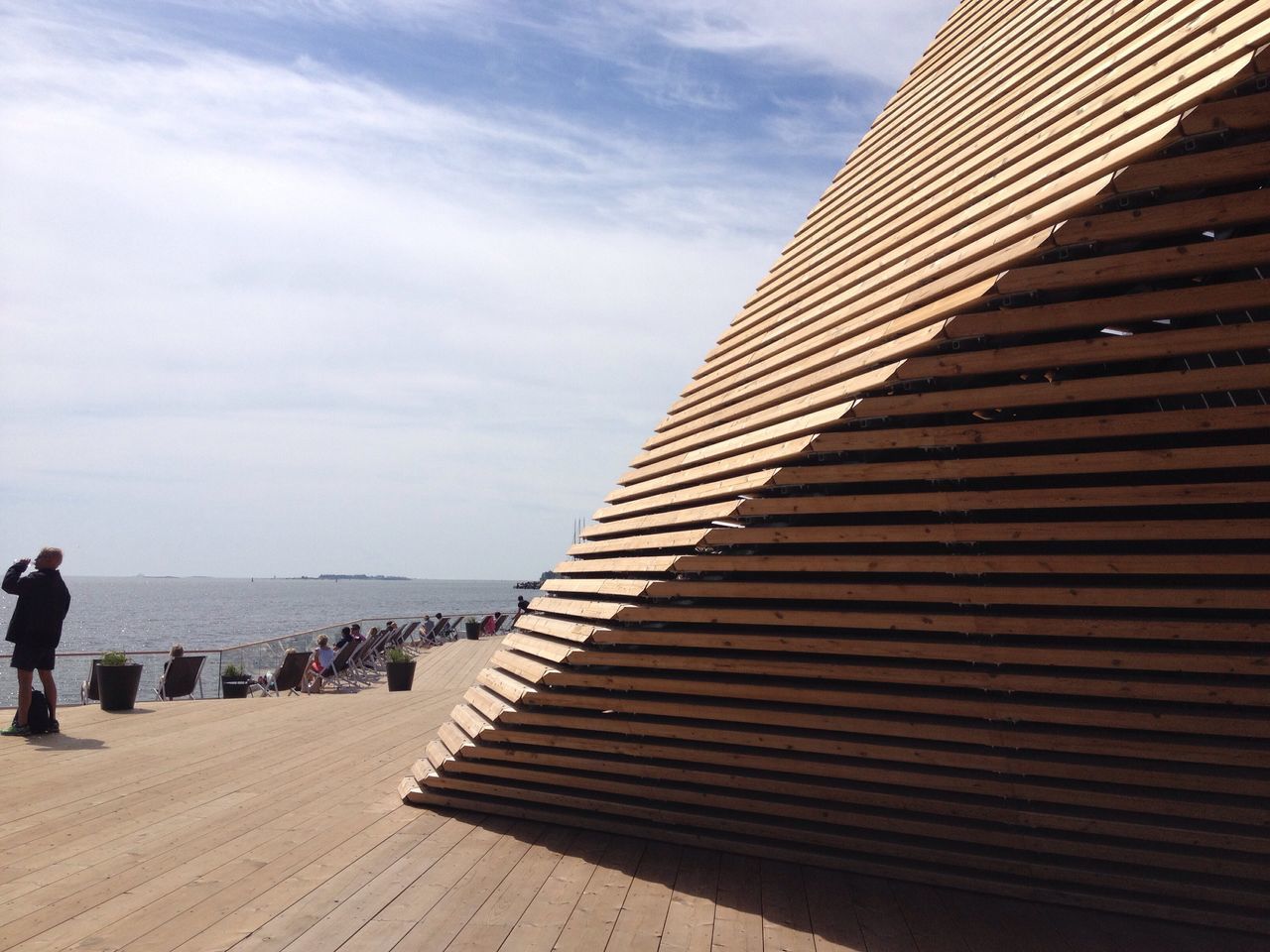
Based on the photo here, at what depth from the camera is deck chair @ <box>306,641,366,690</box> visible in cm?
1680

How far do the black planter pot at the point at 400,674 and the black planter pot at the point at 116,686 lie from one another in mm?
4381

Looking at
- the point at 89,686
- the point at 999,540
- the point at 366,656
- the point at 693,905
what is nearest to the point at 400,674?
the point at 89,686

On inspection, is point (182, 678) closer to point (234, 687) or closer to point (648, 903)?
A: point (234, 687)

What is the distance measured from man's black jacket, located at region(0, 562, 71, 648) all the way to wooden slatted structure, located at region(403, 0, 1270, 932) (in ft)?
14.3

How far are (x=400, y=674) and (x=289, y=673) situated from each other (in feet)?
6.38

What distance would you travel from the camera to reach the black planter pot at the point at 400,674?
14805 mm

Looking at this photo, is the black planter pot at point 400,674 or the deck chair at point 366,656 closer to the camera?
the black planter pot at point 400,674

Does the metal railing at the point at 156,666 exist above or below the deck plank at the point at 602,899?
above

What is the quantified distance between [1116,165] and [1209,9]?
0.72 m

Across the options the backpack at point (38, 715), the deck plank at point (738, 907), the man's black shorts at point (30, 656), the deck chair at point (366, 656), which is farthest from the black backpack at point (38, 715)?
the deck chair at point (366, 656)

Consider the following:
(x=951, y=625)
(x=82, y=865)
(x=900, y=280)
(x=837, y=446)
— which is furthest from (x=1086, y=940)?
(x=82, y=865)

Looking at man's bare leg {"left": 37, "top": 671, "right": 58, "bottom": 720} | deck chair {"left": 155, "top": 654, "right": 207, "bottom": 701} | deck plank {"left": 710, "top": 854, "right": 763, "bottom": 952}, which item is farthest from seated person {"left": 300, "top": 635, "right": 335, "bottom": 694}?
deck plank {"left": 710, "top": 854, "right": 763, "bottom": 952}

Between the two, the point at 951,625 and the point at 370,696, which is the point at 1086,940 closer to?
the point at 951,625

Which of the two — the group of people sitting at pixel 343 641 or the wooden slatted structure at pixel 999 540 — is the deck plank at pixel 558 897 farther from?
the group of people sitting at pixel 343 641
